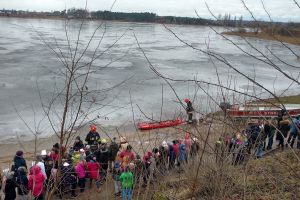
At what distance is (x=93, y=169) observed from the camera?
35.3 feet

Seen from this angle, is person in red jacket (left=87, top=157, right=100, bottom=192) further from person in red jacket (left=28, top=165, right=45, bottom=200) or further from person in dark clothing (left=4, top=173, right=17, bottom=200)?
person in dark clothing (left=4, top=173, right=17, bottom=200)

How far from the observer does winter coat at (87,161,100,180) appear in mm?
10641

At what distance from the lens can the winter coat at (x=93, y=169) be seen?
1064cm

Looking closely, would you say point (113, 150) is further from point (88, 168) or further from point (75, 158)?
point (75, 158)

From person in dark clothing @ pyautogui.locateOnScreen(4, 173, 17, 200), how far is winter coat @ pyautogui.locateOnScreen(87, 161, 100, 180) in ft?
6.51

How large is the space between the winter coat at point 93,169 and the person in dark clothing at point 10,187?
1.98 m

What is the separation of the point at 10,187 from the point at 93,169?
223 centimetres

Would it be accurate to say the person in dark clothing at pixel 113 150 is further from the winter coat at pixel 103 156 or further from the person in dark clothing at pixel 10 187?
the person in dark clothing at pixel 10 187

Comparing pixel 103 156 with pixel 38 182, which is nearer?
pixel 38 182

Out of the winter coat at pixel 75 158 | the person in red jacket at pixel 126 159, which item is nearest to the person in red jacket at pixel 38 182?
the winter coat at pixel 75 158

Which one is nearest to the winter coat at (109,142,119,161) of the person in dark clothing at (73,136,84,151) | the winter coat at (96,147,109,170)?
the winter coat at (96,147,109,170)

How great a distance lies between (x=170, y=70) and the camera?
37.8 metres

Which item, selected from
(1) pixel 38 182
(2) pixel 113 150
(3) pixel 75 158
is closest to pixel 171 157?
(2) pixel 113 150

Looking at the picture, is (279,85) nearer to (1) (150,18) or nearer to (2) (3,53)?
(2) (3,53)
